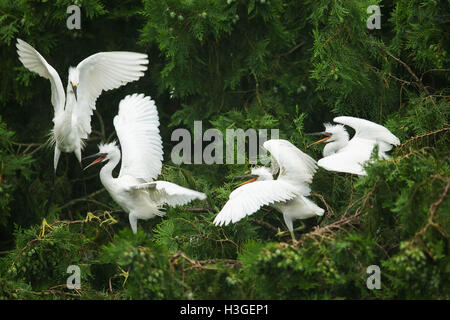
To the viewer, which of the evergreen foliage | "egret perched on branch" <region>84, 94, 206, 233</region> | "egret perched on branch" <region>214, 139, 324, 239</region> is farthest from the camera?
"egret perched on branch" <region>84, 94, 206, 233</region>

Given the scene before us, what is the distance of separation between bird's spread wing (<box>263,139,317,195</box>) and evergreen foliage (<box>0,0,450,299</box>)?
0.22 m

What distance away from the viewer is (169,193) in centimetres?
370

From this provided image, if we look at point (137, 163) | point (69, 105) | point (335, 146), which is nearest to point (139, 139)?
point (137, 163)

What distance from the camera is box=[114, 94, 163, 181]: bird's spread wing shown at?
4.40m

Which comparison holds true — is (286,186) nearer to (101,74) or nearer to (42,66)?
(101,74)

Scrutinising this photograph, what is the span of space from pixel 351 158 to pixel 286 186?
43 cm

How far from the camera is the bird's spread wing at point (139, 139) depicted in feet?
14.4

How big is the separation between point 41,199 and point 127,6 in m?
1.78

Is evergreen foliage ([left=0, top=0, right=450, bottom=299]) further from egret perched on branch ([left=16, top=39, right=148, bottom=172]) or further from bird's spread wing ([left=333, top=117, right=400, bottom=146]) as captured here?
egret perched on branch ([left=16, top=39, right=148, bottom=172])

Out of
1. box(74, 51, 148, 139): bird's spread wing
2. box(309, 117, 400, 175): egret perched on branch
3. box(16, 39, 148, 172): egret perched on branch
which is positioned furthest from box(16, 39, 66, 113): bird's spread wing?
box(309, 117, 400, 175): egret perched on branch

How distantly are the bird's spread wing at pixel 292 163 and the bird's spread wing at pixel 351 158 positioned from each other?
0.16m

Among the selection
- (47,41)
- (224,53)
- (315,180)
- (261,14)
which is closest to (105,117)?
(47,41)

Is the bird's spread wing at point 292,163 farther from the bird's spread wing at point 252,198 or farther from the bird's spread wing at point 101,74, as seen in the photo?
the bird's spread wing at point 101,74

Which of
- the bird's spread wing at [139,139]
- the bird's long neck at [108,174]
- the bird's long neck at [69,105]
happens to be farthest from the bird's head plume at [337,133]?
the bird's long neck at [69,105]
